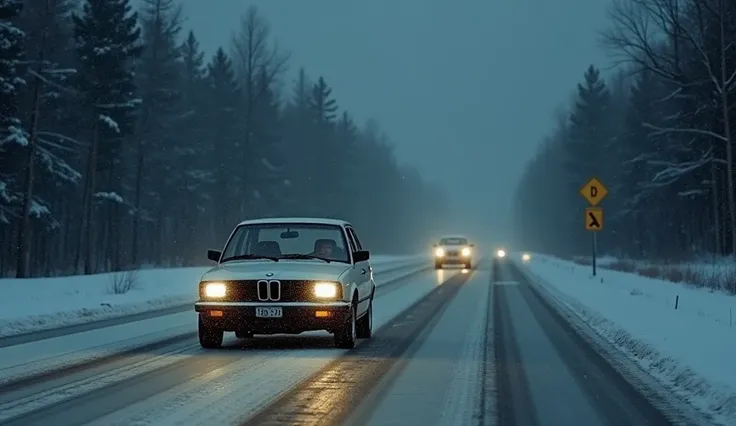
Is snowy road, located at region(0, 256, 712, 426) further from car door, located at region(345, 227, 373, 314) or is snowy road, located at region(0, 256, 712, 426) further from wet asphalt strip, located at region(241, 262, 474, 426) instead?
car door, located at region(345, 227, 373, 314)

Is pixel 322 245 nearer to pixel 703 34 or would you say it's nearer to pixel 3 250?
pixel 703 34

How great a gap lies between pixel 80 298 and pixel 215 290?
1021 cm

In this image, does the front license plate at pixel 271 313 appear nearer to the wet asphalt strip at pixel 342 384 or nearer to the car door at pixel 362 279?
the wet asphalt strip at pixel 342 384

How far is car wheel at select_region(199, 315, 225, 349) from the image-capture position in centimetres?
1297

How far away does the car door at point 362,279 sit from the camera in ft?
46.9

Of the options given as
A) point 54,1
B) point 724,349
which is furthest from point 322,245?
point 54,1

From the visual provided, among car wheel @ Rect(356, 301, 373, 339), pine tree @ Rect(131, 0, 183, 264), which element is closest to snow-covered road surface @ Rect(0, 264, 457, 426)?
car wheel @ Rect(356, 301, 373, 339)

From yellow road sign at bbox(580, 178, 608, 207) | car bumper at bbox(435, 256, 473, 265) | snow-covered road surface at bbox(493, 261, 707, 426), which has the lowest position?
snow-covered road surface at bbox(493, 261, 707, 426)

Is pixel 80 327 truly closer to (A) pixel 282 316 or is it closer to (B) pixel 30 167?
(A) pixel 282 316

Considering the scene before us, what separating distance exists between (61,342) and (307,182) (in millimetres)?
85525

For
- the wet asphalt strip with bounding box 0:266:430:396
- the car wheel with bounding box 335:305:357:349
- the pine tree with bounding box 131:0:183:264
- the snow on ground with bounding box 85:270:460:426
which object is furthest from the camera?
the pine tree with bounding box 131:0:183:264

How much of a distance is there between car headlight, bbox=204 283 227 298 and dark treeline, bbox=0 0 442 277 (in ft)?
92.9

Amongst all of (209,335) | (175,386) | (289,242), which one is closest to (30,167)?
(289,242)

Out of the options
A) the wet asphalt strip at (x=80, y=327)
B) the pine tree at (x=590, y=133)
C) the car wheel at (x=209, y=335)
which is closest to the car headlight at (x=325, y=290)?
the car wheel at (x=209, y=335)
